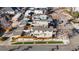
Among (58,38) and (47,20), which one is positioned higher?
(47,20)

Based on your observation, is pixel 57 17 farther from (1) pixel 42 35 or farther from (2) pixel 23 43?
(2) pixel 23 43

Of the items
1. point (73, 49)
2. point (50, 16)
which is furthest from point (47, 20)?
point (73, 49)

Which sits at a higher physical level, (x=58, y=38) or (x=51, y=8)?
(x=51, y=8)
